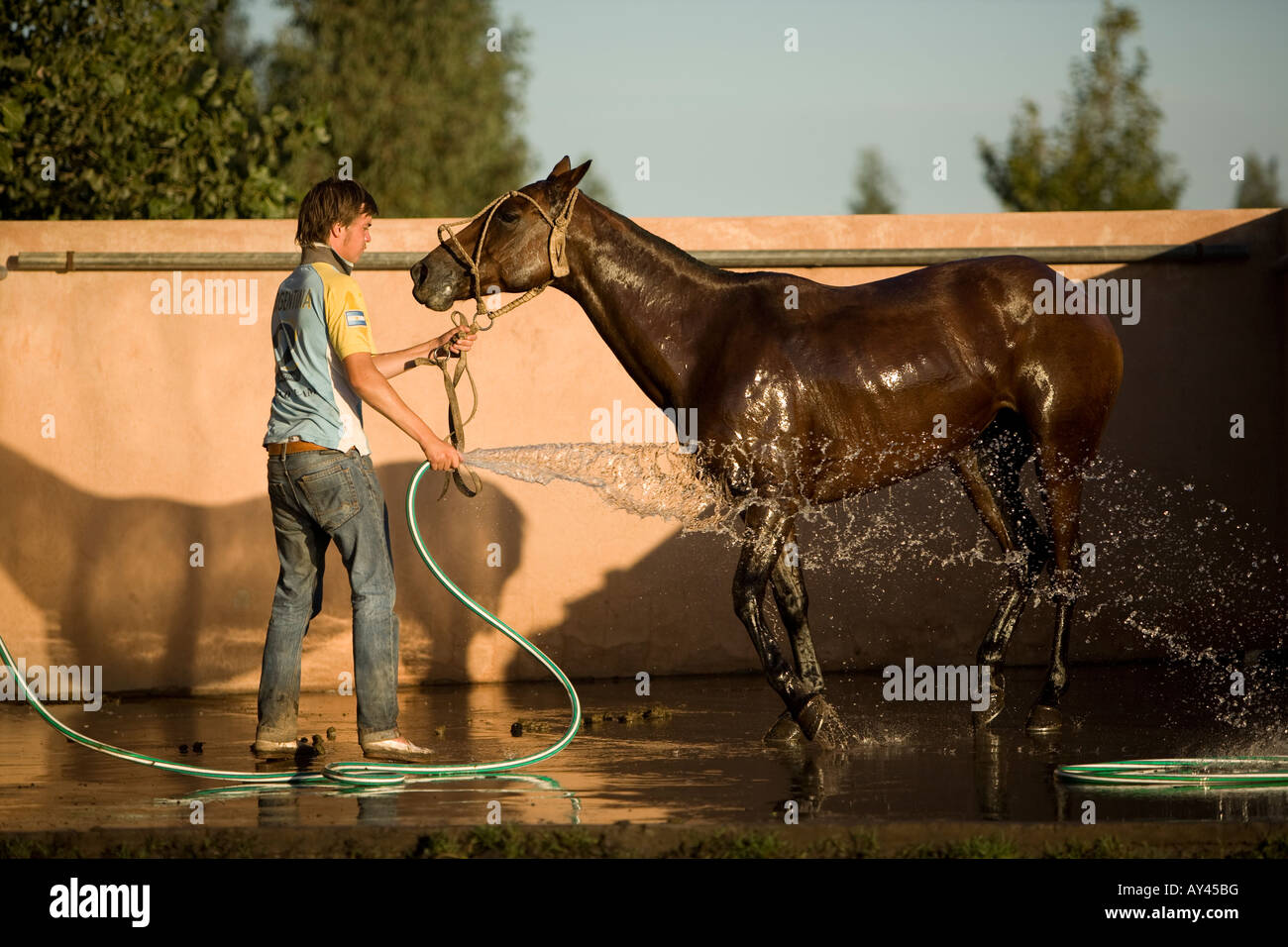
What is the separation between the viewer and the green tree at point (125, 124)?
13688 mm

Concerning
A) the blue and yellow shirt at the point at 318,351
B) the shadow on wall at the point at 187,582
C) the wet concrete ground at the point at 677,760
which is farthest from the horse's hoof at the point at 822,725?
the shadow on wall at the point at 187,582

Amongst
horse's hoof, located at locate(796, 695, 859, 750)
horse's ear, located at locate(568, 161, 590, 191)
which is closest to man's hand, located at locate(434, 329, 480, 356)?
horse's ear, located at locate(568, 161, 590, 191)

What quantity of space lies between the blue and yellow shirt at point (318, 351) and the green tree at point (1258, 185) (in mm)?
81481

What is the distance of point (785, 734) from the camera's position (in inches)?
284

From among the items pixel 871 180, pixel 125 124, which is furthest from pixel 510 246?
pixel 871 180

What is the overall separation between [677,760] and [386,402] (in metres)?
1.93

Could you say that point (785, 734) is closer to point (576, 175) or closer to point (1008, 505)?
point (1008, 505)

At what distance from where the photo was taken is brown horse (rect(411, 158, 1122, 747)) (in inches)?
282

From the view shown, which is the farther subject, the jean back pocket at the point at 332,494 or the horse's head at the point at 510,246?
A: the horse's head at the point at 510,246

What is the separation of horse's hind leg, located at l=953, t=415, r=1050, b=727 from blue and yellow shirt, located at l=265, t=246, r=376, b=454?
319 centimetres

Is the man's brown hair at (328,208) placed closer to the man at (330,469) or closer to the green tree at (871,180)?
the man at (330,469)

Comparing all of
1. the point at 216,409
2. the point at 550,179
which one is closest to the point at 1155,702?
the point at 550,179

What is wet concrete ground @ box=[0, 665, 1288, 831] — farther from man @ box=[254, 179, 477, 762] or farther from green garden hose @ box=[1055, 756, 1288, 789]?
man @ box=[254, 179, 477, 762]
